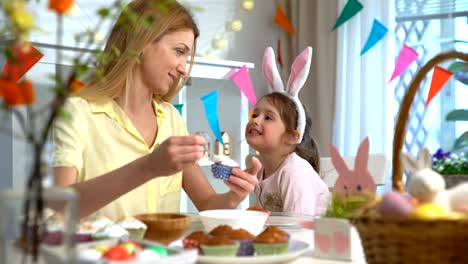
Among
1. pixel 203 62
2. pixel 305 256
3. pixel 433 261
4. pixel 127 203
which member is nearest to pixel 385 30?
pixel 203 62

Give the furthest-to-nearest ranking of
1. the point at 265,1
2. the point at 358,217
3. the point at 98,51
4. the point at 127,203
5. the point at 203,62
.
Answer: the point at 265,1, the point at 203,62, the point at 127,203, the point at 358,217, the point at 98,51

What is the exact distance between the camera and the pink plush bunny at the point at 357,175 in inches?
36.9

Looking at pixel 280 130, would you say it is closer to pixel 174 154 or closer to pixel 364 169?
pixel 174 154

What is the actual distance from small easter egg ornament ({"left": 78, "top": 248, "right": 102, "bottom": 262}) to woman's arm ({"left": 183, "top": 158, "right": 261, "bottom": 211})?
0.72 metres

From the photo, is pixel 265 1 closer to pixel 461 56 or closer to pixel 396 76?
pixel 396 76

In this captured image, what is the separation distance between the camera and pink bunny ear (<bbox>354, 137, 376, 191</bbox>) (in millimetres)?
933

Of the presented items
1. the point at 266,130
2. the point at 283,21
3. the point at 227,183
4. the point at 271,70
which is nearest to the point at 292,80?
the point at 271,70

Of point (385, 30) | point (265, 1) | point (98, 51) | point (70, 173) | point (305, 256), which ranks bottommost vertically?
point (305, 256)

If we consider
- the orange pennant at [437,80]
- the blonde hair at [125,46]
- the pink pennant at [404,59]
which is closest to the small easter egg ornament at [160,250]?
the blonde hair at [125,46]

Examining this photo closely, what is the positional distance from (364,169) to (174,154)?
13.4 inches

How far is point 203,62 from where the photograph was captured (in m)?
2.99

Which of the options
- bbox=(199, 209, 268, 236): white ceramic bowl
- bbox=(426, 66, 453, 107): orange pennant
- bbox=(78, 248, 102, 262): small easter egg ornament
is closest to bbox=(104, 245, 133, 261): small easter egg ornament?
bbox=(78, 248, 102, 262): small easter egg ornament

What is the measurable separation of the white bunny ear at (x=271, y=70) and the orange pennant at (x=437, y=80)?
1.29 m

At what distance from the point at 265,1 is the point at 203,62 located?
1.20 m
